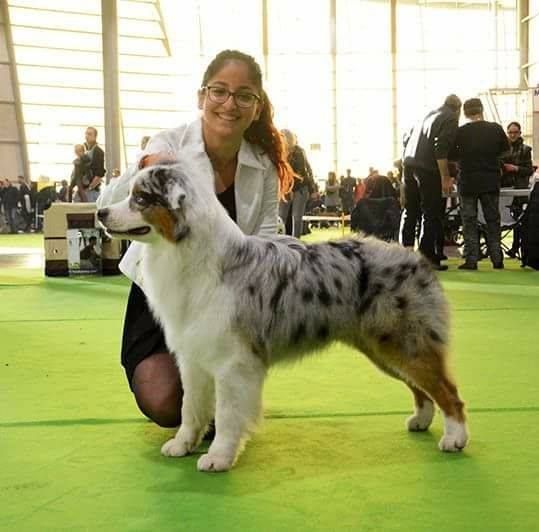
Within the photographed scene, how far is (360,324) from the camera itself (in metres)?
2.90

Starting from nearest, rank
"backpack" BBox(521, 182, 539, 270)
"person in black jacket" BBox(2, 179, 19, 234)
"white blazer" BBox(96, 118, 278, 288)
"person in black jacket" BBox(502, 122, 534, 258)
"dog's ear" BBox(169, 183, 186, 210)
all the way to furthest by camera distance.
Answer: "dog's ear" BBox(169, 183, 186, 210) < "white blazer" BBox(96, 118, 278, 288) < "backpack" BBox(521, 182, 539, 270) < "person in black jacket" BBox(502, 122, 534, 258) < "person in black jacket" BBox(2, 179, 19, 234)

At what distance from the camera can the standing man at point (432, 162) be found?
8.62 meters

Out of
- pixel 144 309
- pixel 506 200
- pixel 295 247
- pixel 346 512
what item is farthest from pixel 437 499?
pixel 506 200

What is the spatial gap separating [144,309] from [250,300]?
0.85 m

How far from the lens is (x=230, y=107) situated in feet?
10.2

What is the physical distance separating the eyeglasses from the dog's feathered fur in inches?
20.6

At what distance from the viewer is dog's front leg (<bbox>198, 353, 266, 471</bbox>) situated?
8.86 feet

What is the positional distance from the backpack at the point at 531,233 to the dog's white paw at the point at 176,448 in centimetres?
672

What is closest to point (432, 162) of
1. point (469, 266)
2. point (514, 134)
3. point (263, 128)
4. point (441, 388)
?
point (469, 266)

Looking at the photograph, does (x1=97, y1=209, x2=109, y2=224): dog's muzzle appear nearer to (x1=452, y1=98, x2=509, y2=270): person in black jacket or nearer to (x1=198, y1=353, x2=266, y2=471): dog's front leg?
(x1=198, y1=353, x2=266, y2=471): dog's front leg

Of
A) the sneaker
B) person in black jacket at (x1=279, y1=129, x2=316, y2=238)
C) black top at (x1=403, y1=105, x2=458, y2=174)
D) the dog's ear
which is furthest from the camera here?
person in black jacket at (x1=279, y1=129, x2=316, y2=238)

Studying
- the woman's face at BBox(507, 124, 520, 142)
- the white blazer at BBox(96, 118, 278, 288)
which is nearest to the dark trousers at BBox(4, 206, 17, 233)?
the woman's face at BBox(507, 124, 520, 142)

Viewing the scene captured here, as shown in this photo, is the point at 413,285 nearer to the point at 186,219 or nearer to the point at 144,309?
the point at 186,219

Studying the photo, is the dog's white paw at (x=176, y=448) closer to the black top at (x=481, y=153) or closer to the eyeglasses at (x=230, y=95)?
the eyeglasses at (x=230, y=95)
